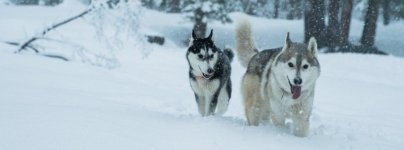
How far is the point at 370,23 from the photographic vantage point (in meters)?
23.7

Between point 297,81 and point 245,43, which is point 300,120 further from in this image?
point 245,43

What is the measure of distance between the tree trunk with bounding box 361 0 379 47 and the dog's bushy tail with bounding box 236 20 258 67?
16670 millimetres

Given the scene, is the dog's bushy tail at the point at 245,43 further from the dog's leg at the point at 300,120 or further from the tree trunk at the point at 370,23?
the tree trunk at the point at 370,23

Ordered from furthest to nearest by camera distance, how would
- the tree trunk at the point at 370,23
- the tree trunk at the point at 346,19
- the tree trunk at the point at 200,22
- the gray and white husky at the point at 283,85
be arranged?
the tree trunk at the point at 200,22
the tree trunk at the point at 370,23
the tree trunk at the point at 346,19
the gray and white husky at the point at 283,85

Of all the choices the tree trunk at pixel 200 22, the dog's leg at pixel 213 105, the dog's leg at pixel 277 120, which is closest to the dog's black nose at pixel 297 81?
the dog's leg at pixel 277 120

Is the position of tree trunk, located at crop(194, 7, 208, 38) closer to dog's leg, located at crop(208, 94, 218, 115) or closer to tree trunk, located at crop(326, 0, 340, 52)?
tree trunk, located at crop(326, 0, 340, 52)

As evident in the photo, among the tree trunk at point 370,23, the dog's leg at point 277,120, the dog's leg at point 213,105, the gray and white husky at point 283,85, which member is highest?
the gray and white husky at point 283,85

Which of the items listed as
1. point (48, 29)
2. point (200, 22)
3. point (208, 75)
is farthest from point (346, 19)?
point (208, 75)

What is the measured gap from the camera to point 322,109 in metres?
10.3

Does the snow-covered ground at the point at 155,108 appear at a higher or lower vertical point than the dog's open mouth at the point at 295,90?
lower

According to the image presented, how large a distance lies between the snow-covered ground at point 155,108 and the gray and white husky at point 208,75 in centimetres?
33

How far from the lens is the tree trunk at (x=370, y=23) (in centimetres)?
2298

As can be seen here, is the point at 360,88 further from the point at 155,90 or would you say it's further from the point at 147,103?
the point at 147,103

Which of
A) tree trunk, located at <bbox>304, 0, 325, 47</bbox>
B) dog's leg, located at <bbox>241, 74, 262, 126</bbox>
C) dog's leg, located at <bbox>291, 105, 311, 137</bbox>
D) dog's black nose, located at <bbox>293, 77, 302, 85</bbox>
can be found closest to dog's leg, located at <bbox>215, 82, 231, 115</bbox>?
dog's leg, located at <bbox>241, 74, 262, 126</bbox>
